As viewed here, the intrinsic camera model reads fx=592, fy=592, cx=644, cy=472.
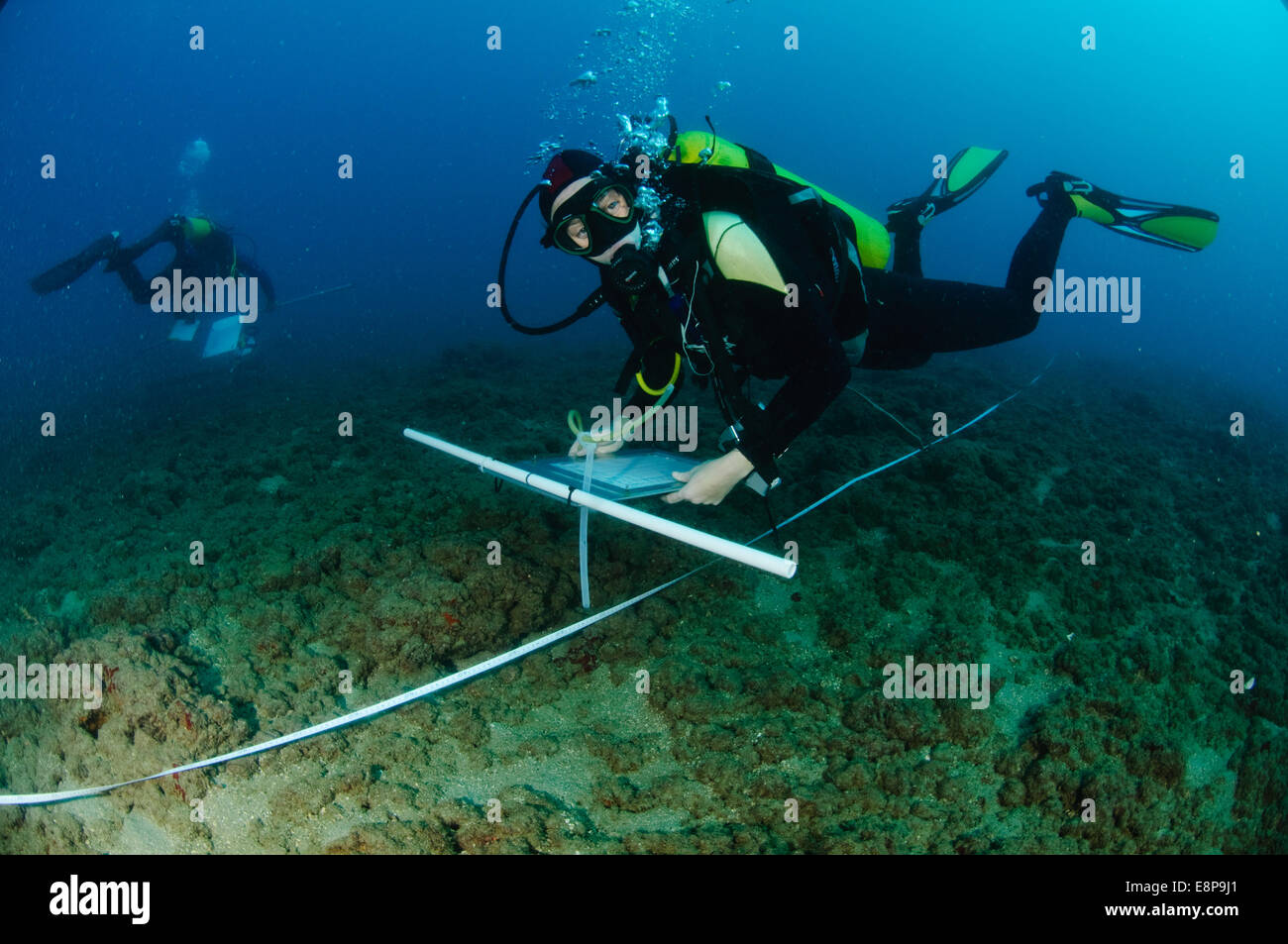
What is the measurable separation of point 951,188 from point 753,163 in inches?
116

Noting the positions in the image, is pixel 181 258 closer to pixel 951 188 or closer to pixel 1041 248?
pixel 951 188

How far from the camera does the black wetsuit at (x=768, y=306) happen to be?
3.01 metres

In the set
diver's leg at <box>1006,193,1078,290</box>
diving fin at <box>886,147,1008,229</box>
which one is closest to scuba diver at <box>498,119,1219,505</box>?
diver's leg at <box>1006,193,1078,290</box>

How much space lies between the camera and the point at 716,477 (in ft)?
10.0

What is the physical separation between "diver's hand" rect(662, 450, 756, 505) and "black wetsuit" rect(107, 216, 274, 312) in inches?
519

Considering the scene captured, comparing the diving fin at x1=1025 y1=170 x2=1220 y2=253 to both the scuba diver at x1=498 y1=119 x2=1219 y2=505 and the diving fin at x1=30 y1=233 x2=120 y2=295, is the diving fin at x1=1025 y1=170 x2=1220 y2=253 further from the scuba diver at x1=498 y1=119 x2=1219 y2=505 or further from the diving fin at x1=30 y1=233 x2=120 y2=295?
the diving fin at x1=30 y1=233 x2=120 y2=295

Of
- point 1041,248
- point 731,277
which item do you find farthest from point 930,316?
point 731,277

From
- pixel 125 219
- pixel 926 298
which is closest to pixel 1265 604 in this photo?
pixel 926 298

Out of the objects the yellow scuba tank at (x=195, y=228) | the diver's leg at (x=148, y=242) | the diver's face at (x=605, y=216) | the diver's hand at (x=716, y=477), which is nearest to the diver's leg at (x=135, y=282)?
the diver's leg at (x=148, y=242)

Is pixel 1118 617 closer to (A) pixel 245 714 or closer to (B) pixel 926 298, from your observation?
(B) pixel 926 298

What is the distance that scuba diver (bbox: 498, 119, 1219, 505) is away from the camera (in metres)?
3.00

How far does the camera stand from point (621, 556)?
4.52 meters

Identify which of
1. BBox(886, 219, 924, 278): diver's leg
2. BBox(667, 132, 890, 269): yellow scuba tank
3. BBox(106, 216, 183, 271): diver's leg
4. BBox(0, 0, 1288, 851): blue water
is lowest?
BBox(0, 0, 1288, 851): blue water

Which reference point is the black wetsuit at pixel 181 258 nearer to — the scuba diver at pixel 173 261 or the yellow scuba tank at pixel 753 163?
the scuba diver at pixel 173 261
